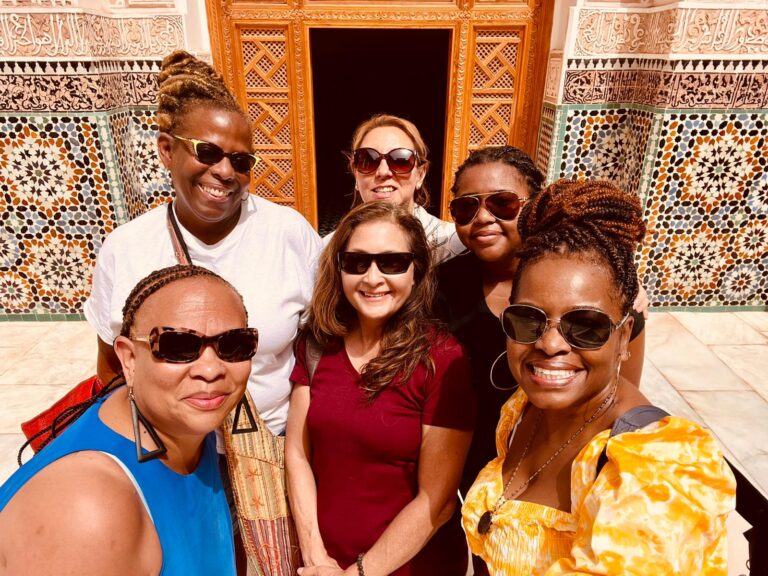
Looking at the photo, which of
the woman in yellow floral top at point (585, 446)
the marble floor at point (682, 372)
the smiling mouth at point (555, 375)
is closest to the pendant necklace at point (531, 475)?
the woman in yellow floral top at point (585, 446)

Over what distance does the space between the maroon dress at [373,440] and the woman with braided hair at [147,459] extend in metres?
0.35

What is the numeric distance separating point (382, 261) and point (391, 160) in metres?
0.69

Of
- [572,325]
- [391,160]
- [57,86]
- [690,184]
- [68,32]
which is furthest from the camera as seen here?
[690,184]

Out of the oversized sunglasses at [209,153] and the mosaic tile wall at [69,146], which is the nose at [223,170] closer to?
→ the oversized sunglasses at [209,153]

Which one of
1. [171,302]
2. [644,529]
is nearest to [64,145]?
[171,302]

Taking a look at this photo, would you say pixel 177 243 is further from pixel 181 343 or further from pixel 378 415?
pixel 378 415

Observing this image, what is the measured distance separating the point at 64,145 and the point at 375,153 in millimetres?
2719

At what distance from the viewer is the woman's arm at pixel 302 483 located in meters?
1.45

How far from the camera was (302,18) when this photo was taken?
3658 millimetres

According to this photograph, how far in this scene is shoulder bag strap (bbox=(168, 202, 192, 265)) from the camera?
Result: 154 cm

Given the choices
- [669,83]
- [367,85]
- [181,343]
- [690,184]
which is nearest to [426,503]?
[181,343]

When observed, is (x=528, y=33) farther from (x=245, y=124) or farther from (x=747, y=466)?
(x=747, y=466)

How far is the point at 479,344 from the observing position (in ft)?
4.87

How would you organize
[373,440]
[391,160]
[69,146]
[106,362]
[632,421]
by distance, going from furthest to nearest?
[69,146] < [391,160] < [106,362] < [373,440] < [632,421]
